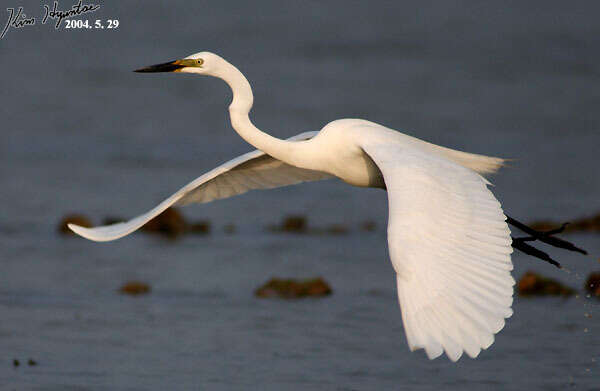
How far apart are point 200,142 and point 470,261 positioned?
8.80 metres

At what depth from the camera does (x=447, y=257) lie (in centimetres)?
419

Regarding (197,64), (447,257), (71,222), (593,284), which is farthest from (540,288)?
(71,222)

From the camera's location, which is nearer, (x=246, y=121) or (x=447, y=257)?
(x=447, y=257)

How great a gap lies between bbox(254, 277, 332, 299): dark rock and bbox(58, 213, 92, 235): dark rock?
2110 millimetres

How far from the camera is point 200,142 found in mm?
12703

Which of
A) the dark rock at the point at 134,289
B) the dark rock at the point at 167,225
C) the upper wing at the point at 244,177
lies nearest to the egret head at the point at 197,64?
the upper wing at the point at 244,177

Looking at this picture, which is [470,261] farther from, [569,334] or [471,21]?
[471,21]

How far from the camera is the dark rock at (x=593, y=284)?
6711 millimetres

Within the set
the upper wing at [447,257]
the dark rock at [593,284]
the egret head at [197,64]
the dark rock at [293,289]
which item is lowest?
the dark rock at [293,289]

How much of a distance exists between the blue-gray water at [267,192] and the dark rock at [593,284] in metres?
0.09

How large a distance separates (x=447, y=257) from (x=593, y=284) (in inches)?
113

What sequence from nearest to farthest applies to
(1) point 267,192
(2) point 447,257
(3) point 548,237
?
(2) point 447,257 → (3) point 548,237 → (1) point 267,192

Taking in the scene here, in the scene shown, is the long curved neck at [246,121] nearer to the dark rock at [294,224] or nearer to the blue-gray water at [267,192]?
the blue-gray water at [267,192]

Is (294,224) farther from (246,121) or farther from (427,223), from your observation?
(427,223)
